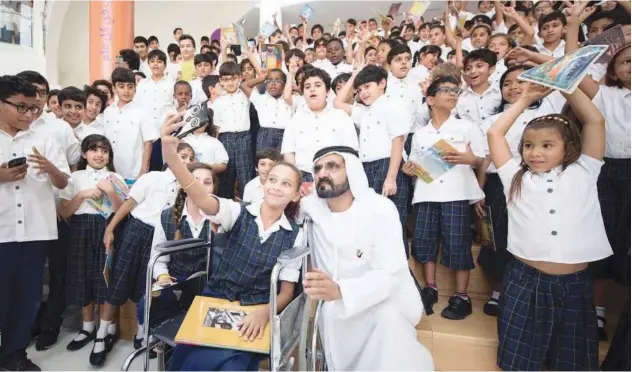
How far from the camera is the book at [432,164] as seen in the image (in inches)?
96.9

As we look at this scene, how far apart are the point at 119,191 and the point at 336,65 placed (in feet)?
13.4

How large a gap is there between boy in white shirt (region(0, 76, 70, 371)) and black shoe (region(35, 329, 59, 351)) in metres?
0.30

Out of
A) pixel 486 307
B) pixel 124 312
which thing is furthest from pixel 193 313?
pixel 486 307

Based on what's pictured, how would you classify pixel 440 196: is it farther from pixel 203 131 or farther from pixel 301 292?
pixel 203 131

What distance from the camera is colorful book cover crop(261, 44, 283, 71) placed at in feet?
13.7

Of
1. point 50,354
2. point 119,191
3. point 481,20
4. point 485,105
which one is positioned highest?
point 481,20

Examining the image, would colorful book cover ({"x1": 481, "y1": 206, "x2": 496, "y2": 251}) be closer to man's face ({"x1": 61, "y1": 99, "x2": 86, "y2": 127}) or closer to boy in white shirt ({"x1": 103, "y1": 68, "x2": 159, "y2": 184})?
boy in white shirt ({"x1": 103, "y1": 68, "x2": 159, "y2": 184})

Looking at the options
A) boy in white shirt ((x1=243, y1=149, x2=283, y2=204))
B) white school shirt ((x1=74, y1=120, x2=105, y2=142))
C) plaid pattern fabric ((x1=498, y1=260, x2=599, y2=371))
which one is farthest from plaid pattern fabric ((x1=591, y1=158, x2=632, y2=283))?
white school shirt ((x1=74, y1=120, x2=105, y2=142))

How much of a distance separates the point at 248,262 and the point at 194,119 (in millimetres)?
780

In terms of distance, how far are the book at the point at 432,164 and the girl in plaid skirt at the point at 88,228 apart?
2.23m

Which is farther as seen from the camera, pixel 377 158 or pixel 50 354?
pixel 377 158

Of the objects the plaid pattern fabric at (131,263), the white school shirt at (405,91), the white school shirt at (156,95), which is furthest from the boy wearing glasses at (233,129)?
the white school shirt at (405,91)

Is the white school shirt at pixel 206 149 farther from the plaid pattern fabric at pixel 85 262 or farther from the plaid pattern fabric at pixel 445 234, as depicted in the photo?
the plaid pattern fabric at pixel 445 234

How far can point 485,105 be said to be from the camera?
10.1 feet
